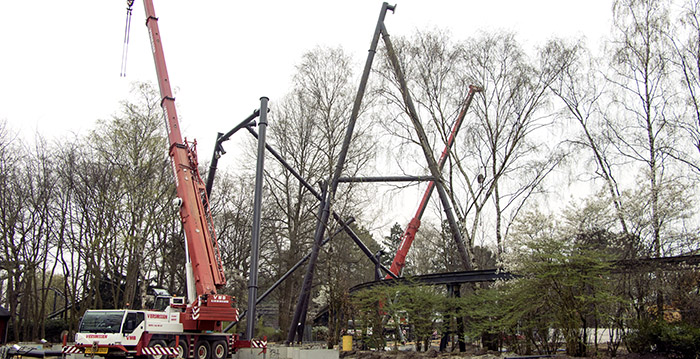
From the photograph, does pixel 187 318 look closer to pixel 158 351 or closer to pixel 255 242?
pixel 158 351

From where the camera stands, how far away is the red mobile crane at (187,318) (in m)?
15.9

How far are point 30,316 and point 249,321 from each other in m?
25.2

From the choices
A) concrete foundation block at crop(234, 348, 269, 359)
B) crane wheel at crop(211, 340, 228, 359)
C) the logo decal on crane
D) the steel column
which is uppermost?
the steel column

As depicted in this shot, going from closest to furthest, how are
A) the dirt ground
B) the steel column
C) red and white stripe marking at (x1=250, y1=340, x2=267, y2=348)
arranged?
1. the dirt ground
2. the steel column
3. red and white stripe marking at (x1=250, y1=340, x2=267, y2=348)

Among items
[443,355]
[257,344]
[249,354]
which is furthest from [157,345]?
[443,355]

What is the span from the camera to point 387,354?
15.9 meters

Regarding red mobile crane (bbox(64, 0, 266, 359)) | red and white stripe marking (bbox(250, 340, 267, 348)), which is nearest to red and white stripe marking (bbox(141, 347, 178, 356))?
red mobile crane (bbox(64, 0, 266, 359))

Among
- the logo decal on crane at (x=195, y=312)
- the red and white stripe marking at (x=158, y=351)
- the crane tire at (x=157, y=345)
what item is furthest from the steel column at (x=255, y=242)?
the crane tire at (x=157, y=345)

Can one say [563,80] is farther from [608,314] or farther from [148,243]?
[148,243]

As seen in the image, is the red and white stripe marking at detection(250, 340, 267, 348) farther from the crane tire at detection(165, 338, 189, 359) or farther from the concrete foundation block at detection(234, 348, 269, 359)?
the crane tire at detection(165, 338, 189, 359)

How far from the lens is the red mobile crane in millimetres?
15914

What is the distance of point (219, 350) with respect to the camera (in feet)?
57.4

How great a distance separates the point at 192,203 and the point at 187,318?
3695 millimetres

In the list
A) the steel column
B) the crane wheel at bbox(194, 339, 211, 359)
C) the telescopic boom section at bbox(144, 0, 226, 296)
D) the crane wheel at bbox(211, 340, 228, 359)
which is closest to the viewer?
the telescopic boom section at bbox(144, 0, 226, 296)
